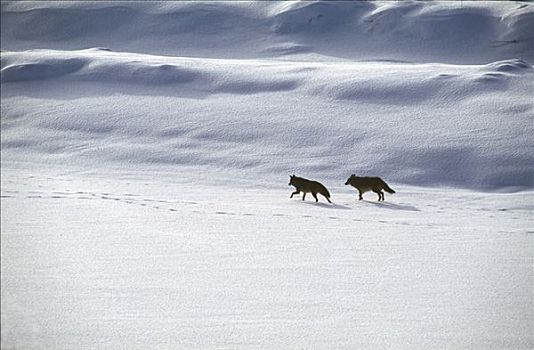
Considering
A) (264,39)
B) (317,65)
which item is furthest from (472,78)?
(264,39)

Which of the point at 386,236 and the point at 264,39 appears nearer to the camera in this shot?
the point at 386,236

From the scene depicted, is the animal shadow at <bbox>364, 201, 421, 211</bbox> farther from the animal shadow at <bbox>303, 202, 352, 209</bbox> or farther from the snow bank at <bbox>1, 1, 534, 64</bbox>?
the snow bank at <bbox>1, 1, 534, 64</bbox>

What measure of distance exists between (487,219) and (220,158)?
4258 millimetres

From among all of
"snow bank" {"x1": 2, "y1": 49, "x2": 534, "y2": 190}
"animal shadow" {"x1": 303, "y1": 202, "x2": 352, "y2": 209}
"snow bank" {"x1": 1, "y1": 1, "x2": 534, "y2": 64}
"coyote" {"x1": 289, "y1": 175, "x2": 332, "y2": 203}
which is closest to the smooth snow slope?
"animal shadow" {"x1": 303, "y1": 202, "x2": 352, "y2": 209}

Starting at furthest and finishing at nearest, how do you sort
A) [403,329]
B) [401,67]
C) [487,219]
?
[401,67], [487,219], [403,329]

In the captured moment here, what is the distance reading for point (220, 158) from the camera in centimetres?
978

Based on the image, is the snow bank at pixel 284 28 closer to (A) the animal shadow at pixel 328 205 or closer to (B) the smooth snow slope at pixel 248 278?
(A) the animal shadow at pixel 328 205

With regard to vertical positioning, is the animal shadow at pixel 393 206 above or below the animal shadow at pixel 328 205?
below

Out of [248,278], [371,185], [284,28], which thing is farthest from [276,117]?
[248,278]

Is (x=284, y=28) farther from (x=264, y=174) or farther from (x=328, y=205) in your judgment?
(x=328, y=205)

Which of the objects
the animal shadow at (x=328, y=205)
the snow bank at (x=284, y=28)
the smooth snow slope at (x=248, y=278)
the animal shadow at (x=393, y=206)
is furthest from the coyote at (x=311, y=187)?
the snow bank at (x=284, y=28)

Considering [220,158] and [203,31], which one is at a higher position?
[203,31]

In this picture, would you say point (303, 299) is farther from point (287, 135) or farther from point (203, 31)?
point (203, 31)

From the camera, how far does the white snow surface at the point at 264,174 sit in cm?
300
